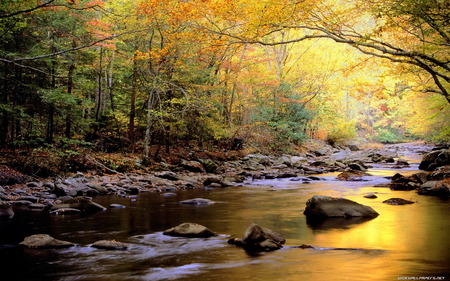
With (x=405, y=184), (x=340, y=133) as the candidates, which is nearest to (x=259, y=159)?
(x=405, y=184)

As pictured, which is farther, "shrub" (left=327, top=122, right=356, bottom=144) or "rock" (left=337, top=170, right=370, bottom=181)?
"shrub" (left=327, top=122, right=356, bottom=144)

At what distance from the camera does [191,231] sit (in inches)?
224

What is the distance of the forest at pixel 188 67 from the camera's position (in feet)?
32.1

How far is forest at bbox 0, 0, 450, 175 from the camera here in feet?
32.1

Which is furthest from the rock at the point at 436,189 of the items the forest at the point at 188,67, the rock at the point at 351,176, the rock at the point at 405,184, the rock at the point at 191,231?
the rock at the point at 191,231

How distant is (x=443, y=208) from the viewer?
7.64m

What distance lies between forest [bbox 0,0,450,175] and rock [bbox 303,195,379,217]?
442cm

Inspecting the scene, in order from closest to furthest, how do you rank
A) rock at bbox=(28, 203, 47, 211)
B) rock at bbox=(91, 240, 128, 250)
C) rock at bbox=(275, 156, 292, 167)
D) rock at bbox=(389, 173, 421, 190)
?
rock at bbox=(91, 240, 128, 250) < rock at bbox=(28, 203, 47, 211) < rock at bbox=(389, 173, 421, 190) < rock at bbox=(275, 156, 292, 167)

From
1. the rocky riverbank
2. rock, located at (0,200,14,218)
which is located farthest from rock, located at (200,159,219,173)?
rock, located at (0,200,14,218)

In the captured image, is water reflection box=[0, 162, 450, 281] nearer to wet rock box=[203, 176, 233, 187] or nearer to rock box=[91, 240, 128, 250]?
rock box=[91, 240, 128, 250]

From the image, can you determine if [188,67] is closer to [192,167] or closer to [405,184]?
[192,167]

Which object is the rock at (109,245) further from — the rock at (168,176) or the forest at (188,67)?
the rock at (168,176)

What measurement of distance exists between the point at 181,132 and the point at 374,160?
12860 mm

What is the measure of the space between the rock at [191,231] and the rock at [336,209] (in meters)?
2.59
